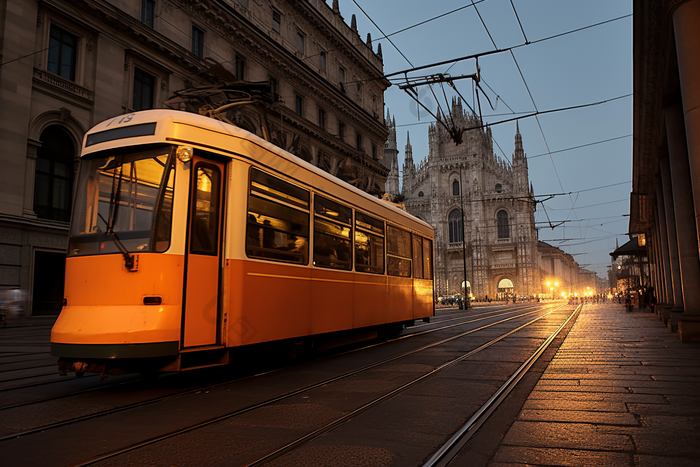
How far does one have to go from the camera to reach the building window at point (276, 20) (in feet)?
91.2

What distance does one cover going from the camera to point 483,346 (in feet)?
37.2

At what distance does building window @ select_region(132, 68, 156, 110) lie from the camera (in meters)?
20.9

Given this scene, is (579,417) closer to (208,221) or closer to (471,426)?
(471,426)

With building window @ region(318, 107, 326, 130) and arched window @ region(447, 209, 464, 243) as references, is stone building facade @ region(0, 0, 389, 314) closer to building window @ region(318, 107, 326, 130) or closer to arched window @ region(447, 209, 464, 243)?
building window @ region(318, 107, 326, 130)

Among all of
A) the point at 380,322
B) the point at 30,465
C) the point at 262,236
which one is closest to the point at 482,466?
the point at 30,465

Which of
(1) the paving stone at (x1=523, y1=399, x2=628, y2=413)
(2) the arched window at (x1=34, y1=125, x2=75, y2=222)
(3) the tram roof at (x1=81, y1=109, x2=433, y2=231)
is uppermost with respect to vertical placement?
(2) the arched window at (x1=34, y1=125, x2=75, y2=222)

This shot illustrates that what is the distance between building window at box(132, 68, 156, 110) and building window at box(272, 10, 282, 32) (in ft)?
28.8

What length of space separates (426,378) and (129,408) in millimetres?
3786

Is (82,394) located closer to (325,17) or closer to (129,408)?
(129,408)

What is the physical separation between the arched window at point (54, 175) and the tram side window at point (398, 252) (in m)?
12.6

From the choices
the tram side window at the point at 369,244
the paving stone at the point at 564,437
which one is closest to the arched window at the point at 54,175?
the tram side window at the point at 369,244

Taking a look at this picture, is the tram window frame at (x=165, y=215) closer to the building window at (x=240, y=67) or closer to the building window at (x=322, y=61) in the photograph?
the building window at (x=240, y=67)

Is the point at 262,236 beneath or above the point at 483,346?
above

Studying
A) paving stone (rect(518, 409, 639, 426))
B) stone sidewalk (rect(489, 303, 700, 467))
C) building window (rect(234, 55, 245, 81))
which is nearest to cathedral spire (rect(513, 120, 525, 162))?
building window (rect(234, 55, 245, 81))
